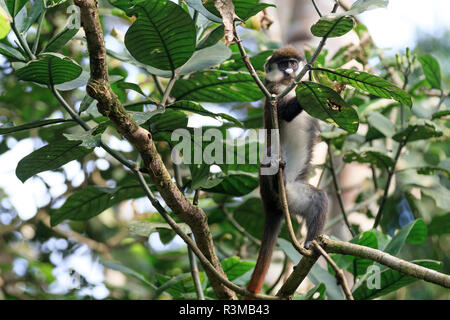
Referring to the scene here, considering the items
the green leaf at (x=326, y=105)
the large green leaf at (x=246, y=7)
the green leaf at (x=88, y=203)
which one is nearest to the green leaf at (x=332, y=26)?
the green leaf at (x=326, y=105)

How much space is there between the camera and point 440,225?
3.11 m

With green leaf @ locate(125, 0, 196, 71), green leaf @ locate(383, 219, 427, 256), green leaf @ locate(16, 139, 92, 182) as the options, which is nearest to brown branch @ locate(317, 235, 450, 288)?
green leaf @ locate(383, 219, 427, 256)

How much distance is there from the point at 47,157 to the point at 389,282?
1.36 meters

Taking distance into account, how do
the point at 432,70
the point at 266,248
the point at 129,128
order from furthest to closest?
1. the point at 432,70
2. the point at 266,248
3. the point at 129,128

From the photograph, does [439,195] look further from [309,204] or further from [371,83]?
[371,83]

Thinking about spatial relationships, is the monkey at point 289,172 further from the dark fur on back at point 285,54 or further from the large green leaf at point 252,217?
the large green leaf at point 252,217

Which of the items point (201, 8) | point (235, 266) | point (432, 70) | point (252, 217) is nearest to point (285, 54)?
point (432, 70)

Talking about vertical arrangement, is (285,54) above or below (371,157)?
above

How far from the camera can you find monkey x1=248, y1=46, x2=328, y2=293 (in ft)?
8.48

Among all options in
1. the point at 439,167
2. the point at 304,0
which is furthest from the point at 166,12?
the point at 304,0

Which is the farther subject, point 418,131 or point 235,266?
point 418,131

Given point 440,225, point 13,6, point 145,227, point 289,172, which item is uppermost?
point 13,6
